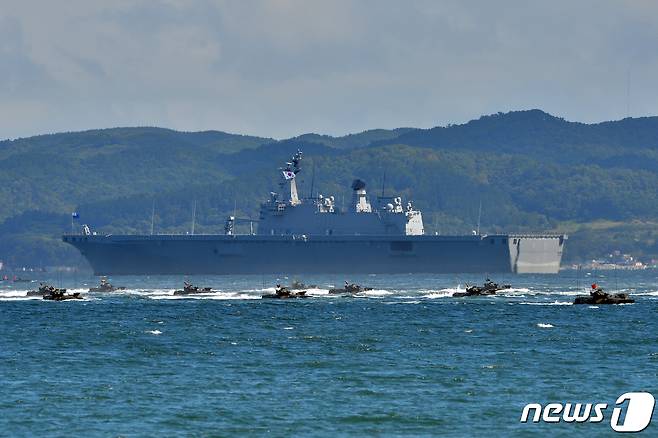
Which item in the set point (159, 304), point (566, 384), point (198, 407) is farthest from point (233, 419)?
point (159, 304)

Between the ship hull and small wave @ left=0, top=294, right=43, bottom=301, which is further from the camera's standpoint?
the ship hull

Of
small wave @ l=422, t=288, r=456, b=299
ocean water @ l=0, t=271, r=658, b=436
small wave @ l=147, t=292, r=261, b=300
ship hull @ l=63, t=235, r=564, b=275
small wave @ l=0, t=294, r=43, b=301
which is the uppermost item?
ship hull @ l=63, t=235, r=564, b=275

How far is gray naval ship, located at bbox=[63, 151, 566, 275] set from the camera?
629 ft

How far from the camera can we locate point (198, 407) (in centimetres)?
5397

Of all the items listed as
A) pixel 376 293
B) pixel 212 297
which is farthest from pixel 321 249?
pixel 212 297

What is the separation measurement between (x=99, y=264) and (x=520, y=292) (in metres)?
81.2

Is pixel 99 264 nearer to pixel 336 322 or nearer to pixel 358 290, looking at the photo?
pixel 358 290

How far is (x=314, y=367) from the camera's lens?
65.6 meters

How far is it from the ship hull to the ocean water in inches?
3234

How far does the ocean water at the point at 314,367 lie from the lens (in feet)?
169

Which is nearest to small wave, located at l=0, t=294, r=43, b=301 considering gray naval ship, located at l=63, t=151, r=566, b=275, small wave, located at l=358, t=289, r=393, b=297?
small wave, located at l=358, t=289, r=393, b=297

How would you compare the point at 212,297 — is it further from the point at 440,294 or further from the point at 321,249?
the point at 321,249

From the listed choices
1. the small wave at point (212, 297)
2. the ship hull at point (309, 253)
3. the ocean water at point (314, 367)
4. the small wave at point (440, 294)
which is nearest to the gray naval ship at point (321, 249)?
the ship hull at point (309, 253)

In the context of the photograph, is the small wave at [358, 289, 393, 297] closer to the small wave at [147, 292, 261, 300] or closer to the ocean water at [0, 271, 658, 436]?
the small wave at [147, 292, 261, 300]
